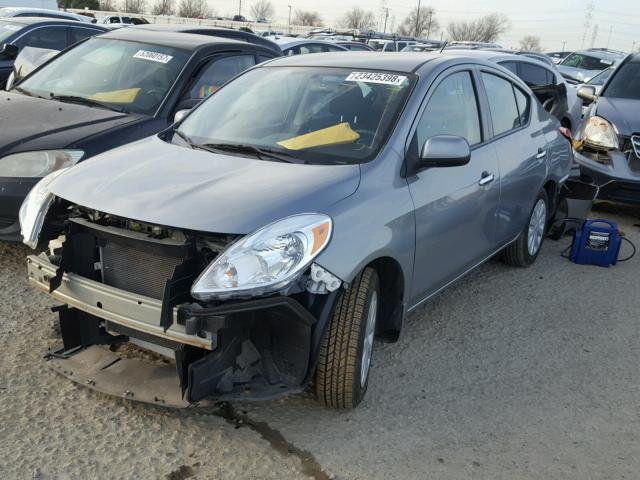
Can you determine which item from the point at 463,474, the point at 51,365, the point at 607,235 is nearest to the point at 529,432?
the point at 463,474

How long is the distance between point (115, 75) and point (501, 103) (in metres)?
3.22

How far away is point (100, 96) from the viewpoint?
5520 mm

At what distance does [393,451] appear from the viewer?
2969 millimetres

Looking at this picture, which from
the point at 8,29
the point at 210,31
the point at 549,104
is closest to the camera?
the point at 210,31

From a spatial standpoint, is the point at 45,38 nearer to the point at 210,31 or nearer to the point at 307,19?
the point at 210,31

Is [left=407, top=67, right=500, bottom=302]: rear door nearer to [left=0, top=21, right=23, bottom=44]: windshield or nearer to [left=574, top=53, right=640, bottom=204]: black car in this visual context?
[left=574, top=53, right=640, bottom=204]: black car

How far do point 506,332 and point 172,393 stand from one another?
2.32 meters

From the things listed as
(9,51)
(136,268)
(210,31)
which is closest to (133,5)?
(9,51)

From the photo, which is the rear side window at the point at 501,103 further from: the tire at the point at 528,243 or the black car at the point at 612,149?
the black car at the point at 612,149

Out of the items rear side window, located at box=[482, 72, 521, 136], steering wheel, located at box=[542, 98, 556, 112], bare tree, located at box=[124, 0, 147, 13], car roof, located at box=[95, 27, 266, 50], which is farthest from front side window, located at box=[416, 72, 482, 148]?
bare tree, located at box=[124, 0, 147, 13]

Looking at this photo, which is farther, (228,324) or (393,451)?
(393,451)

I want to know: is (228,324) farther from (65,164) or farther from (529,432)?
(65,164)

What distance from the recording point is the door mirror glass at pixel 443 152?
11.2 ft

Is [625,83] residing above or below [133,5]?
above
